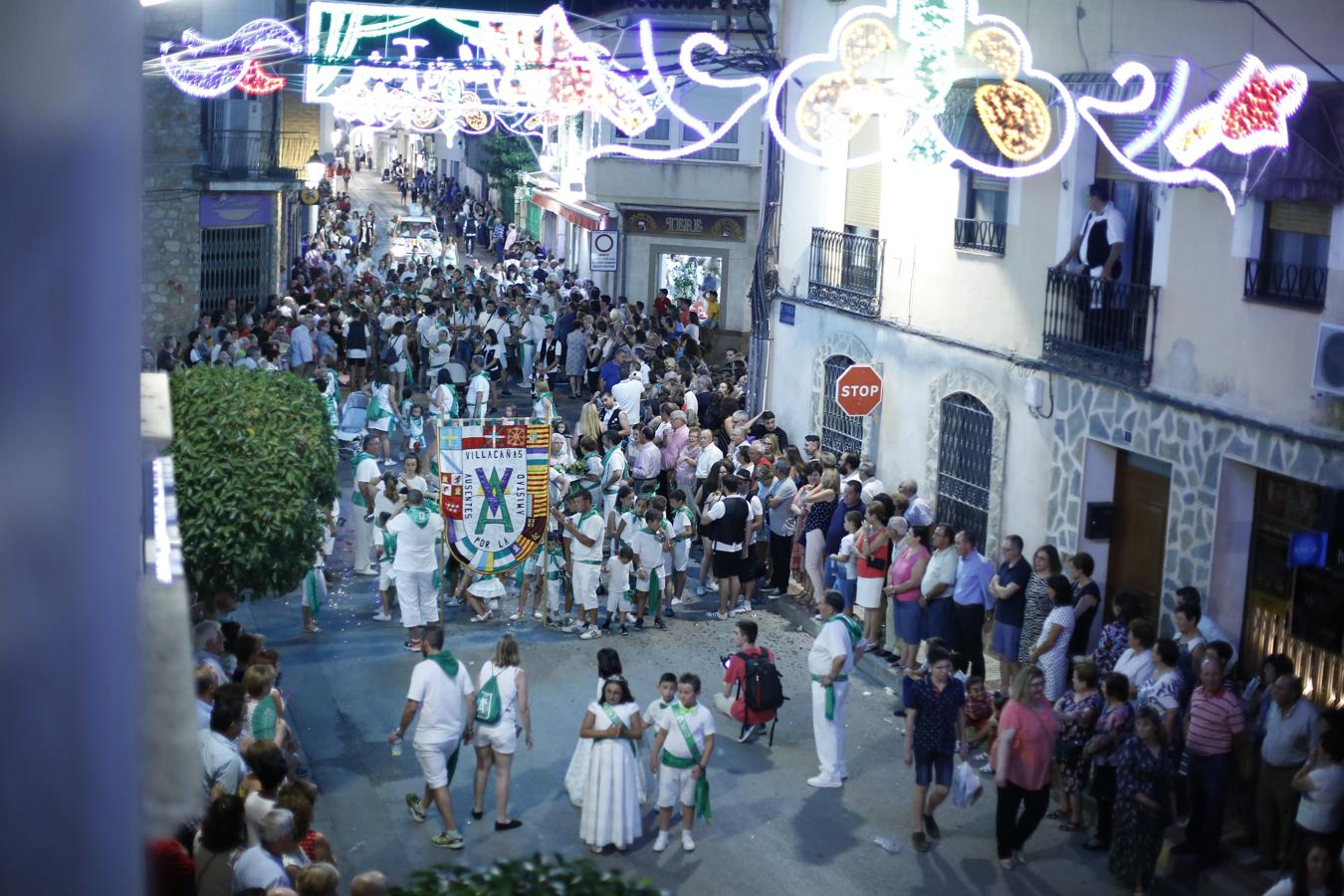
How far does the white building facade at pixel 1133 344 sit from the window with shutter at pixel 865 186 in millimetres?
37

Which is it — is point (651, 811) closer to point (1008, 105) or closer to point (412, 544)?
point (412, 544)

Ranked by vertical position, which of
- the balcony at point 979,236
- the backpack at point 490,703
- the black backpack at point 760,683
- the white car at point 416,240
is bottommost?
the black backpack at point 760,683

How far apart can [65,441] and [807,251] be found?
20515 millimetres

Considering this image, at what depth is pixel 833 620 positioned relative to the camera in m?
12.2

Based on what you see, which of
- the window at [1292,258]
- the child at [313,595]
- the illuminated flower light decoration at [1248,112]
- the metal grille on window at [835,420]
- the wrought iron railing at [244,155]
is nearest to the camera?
the illuminated flower light decoration at [1248,112]

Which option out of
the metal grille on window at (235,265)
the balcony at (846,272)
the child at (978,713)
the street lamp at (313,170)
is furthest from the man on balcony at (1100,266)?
the street lamp at (313,170)

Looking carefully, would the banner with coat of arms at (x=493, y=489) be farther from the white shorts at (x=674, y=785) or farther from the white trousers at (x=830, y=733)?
the white shorts at (x=674, y=785)

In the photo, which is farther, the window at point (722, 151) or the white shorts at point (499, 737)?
the window at point (722, 151)

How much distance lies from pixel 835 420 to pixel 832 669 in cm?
886

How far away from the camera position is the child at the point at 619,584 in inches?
625

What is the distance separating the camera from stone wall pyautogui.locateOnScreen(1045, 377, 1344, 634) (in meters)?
12.4

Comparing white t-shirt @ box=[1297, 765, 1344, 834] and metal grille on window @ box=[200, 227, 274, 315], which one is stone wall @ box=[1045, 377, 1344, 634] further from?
metal grille on window @ box=[200, 227, 274, 315]

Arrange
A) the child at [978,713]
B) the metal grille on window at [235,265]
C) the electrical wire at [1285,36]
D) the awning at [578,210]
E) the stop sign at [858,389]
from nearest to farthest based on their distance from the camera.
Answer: the electrical wire at [1285,36], the child at [978,713], the stop sign at [858,389], the metal grille on window at [235,265], the awning at [578,210]

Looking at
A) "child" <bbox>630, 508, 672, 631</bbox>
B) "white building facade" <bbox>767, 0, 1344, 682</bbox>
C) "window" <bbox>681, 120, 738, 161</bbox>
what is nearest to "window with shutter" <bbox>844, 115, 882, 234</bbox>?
"white building facade" <bbox>767, 0, 1344, 682</bbox>
